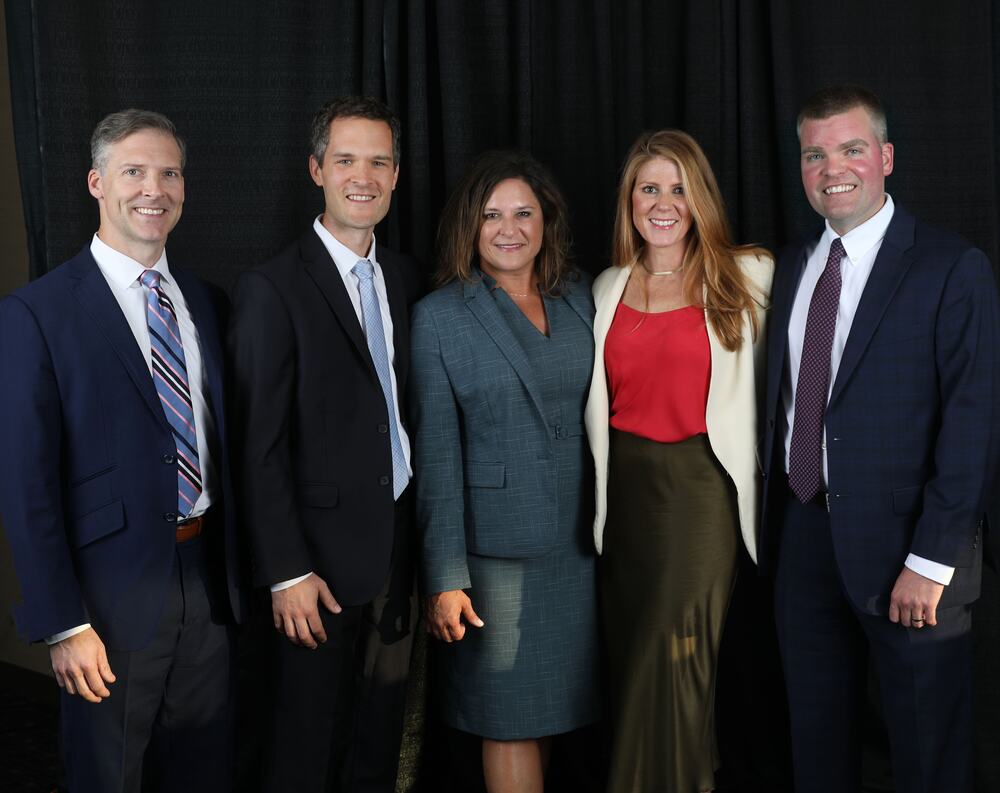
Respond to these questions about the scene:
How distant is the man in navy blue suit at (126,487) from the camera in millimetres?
1830

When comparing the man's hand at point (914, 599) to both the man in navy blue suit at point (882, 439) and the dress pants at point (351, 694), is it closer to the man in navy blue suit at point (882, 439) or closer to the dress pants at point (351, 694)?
the man in navy blue suit at point (882, 439)

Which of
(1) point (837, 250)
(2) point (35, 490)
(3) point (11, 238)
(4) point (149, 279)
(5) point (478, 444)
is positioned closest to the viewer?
(2) point (35, 490)

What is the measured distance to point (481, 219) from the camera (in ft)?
8.07

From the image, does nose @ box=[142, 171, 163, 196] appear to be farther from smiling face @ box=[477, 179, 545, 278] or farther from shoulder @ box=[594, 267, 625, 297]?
shoulder @ box=[594, 267, 625, 297]

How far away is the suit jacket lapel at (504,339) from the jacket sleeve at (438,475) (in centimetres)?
12

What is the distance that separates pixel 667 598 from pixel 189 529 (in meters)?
1.10

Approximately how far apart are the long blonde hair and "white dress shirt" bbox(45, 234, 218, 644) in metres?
1.09

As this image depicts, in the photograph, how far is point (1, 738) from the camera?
311cm

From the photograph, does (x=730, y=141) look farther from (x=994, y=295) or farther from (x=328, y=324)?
(x=328, y=324)

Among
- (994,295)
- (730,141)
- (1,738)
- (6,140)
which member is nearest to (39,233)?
(6,140)

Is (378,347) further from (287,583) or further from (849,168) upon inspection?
(849,168)

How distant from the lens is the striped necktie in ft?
6.57

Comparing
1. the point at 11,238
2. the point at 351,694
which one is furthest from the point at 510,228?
the point at 11,238

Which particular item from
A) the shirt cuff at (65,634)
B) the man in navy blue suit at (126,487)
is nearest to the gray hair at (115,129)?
the man in navy blue suit at (126,487)
